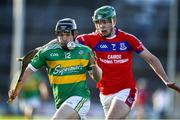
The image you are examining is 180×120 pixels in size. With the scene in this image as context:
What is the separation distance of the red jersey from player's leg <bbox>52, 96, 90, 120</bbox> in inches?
60.5

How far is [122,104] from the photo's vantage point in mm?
13648

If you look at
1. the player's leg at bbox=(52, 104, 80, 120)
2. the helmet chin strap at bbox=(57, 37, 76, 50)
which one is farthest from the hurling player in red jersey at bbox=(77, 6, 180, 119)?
the player's leg at bbox=(52, 104, 80, 120)

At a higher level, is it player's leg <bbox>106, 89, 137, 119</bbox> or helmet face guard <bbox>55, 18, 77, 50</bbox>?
helmet face guard <bbox>55, 18, 77, 50</bbox>

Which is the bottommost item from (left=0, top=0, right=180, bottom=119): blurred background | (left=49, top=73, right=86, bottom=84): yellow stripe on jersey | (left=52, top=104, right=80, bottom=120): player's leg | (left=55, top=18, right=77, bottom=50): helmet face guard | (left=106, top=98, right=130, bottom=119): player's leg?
(left=0, top=0, right=180, bottom=119): blurred background

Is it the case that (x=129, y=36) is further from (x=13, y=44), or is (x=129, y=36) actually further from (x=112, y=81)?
(x=13, y=44)

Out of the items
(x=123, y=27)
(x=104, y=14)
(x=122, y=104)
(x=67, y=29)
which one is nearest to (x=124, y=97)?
(x=122, y=104)

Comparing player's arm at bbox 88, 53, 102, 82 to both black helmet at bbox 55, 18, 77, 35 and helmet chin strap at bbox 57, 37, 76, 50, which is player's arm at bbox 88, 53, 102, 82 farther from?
black helmet at bbox 55, 18, 77, 35

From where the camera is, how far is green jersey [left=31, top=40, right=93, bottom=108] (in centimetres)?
1232

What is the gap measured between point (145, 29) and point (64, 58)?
3010 centimetres

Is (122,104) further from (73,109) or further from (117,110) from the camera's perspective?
(73,109)

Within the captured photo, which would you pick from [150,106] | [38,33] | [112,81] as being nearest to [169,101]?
[150,106]

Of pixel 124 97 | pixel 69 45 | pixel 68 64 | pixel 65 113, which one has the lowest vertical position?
pixel 124 97

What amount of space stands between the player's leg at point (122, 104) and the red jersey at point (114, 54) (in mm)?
117

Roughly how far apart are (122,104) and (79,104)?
1610mm
